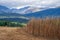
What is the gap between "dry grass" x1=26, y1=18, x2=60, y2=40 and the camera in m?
5.16

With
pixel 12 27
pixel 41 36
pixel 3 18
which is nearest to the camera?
pixel 41 36

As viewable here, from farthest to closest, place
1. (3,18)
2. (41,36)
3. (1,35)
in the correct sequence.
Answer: (3,18), (41,36), (1,35)

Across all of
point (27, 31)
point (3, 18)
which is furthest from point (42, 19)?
point (3, 18)

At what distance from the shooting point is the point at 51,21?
5.71m

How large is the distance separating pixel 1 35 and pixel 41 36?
103 centimetres

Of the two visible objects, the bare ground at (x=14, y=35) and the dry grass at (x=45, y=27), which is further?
the dry grass at (x=45, y=27)

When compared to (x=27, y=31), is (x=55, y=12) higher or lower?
higher

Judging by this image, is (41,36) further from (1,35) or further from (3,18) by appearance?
(3,18)

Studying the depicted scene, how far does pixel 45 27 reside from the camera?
213 inches

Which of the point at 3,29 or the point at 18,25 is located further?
the point at 18,25

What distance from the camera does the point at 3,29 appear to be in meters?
5.21

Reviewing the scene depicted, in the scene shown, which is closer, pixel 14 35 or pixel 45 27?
pixel 14 35

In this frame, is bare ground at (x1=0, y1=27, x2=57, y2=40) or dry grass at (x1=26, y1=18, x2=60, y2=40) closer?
bare ground at (x1=0, y1=27, x2=57, y2=40)

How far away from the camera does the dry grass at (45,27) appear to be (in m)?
5.16
